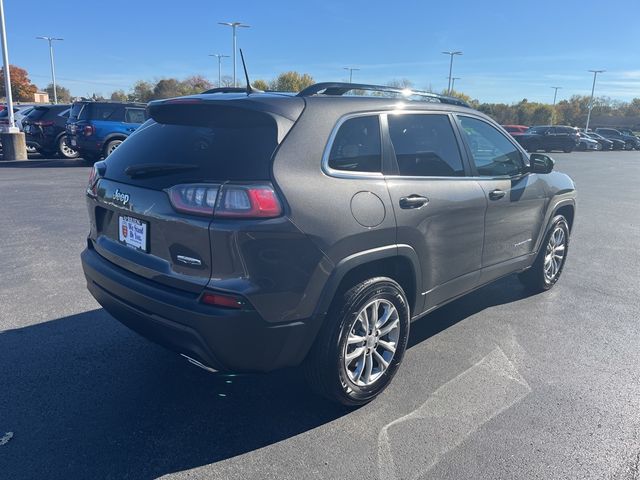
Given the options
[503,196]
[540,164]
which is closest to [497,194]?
[503,196]

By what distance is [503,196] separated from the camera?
4.21 meters

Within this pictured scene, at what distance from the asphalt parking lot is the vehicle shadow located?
0.01 meters

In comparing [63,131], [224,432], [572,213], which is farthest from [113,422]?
[63,131]

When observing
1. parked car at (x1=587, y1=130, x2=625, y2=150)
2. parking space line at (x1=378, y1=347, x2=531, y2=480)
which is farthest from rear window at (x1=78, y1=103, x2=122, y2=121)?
parked car at (x1=587, y1=130, x2=625, y2=150)

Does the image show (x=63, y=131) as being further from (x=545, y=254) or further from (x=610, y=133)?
(x=610, y=133)

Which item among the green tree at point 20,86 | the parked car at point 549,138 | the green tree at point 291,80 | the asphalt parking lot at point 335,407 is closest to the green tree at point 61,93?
the green tree at point 20,86

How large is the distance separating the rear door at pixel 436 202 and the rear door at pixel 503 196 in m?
0.16

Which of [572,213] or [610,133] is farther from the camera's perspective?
[610,133]

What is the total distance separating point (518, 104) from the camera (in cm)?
8738

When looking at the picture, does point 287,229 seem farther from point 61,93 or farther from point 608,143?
point 61,93

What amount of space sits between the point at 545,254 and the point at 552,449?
9.16ft

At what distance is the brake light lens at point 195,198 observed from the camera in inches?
101

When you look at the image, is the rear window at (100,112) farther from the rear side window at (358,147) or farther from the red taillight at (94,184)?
the rear side window at (358,147)

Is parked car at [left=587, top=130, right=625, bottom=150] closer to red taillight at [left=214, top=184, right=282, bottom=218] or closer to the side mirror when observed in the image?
the side mirror
